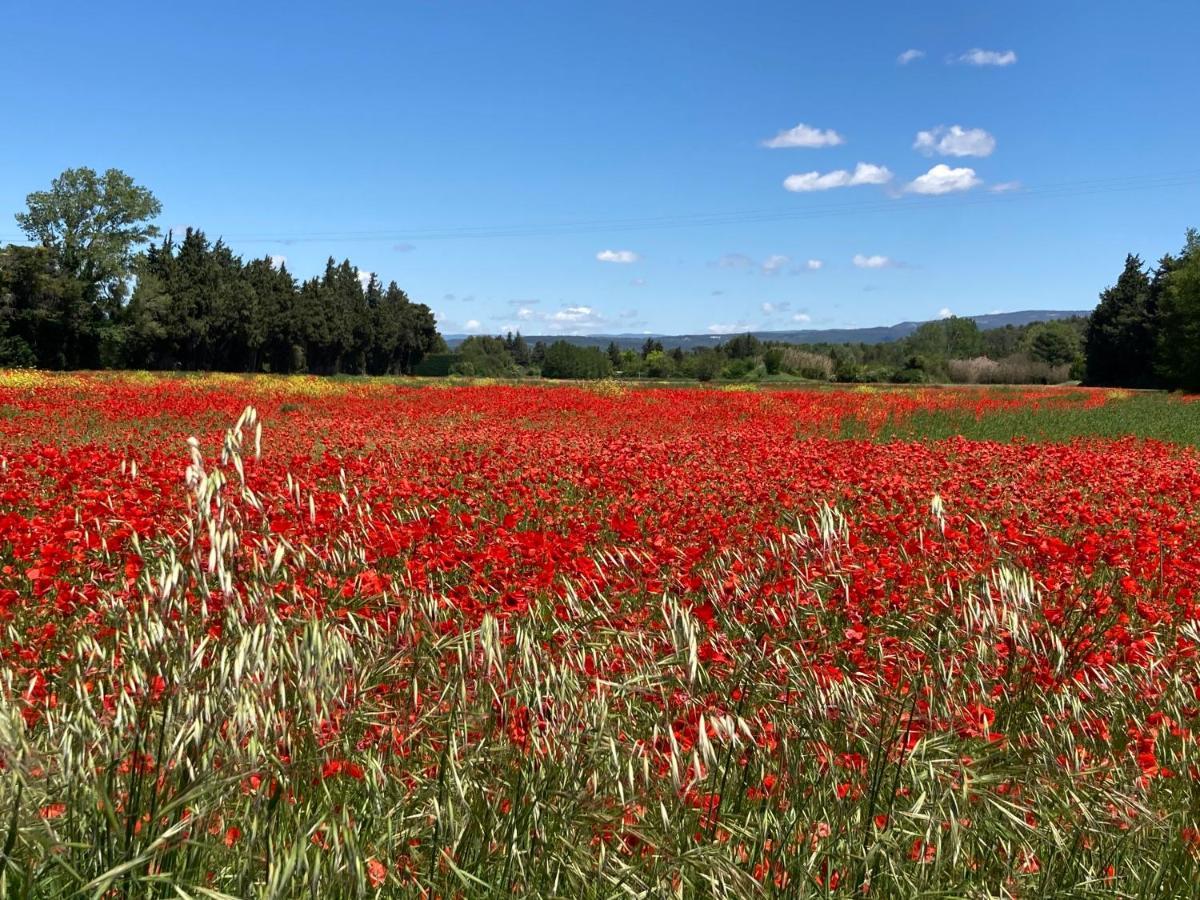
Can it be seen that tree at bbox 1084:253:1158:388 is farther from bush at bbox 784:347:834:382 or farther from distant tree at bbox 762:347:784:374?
distant tree at bbox 762:347:784:374

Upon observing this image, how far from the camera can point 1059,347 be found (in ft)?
342

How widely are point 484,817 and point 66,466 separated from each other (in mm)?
5951

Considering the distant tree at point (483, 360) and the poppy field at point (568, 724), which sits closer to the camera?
the poppy field at point (568, 724)

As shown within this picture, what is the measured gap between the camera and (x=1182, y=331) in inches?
2175

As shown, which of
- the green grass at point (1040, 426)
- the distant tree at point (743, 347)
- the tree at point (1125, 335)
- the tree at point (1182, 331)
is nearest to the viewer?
the green grass at point (1040, 426)

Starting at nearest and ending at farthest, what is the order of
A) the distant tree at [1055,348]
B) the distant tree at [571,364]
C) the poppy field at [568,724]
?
the poppy field at [568,724], the distant tree at [571,364], the distant tree at [1055,348]

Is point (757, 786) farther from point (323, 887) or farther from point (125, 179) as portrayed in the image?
point (125, 179)

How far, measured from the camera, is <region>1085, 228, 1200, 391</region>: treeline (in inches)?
2222

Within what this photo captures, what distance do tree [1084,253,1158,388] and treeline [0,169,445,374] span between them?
191 feet

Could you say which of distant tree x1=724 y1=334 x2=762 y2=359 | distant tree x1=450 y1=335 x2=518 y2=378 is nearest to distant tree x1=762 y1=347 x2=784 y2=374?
distant tree x1=450 y1=335 x2=518 y2=378

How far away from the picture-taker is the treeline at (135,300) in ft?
155

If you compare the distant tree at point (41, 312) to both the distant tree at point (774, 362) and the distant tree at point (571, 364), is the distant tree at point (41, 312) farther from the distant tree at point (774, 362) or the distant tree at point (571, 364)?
the distant tree at point (774, 362)

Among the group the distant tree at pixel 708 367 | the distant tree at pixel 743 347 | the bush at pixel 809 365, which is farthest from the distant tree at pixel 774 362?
the distant tree at pixel 743 347

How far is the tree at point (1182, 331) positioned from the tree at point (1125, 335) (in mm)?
3812
